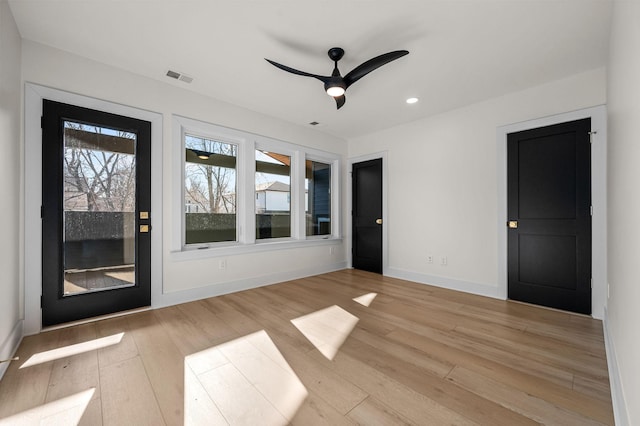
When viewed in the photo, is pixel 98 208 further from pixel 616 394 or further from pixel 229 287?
pixel 616 394

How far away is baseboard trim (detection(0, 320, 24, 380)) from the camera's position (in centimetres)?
194

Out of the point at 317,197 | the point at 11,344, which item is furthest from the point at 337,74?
the point at 11,344

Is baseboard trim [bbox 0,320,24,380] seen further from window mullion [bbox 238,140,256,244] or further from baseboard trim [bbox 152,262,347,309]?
window mullion [bbox 238,140,256,244]

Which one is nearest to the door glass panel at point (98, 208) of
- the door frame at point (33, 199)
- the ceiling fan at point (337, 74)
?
the door frame at point (33, 199)

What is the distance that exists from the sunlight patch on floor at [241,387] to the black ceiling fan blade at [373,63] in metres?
2.61

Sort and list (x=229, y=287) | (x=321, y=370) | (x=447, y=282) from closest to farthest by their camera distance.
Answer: (x=321, y=370), (x=229, y=287), (x=447, y=282)

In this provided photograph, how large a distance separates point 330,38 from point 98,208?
2.98 meters

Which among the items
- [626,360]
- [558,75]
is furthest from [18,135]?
[558,75]

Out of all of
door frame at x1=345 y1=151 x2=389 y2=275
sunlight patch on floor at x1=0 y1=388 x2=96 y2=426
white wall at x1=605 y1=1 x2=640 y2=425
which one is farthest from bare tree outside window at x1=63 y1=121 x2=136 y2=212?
white wall at x1=605 y1=1 x2=640 y2=425

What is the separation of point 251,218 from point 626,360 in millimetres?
3897

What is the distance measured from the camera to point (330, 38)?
2.47 meters

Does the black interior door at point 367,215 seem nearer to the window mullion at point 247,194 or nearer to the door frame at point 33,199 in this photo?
the window mullion at point 247,194

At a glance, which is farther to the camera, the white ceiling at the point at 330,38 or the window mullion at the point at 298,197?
the window mullion at the point at 298,197

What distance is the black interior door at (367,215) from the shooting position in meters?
5.20
